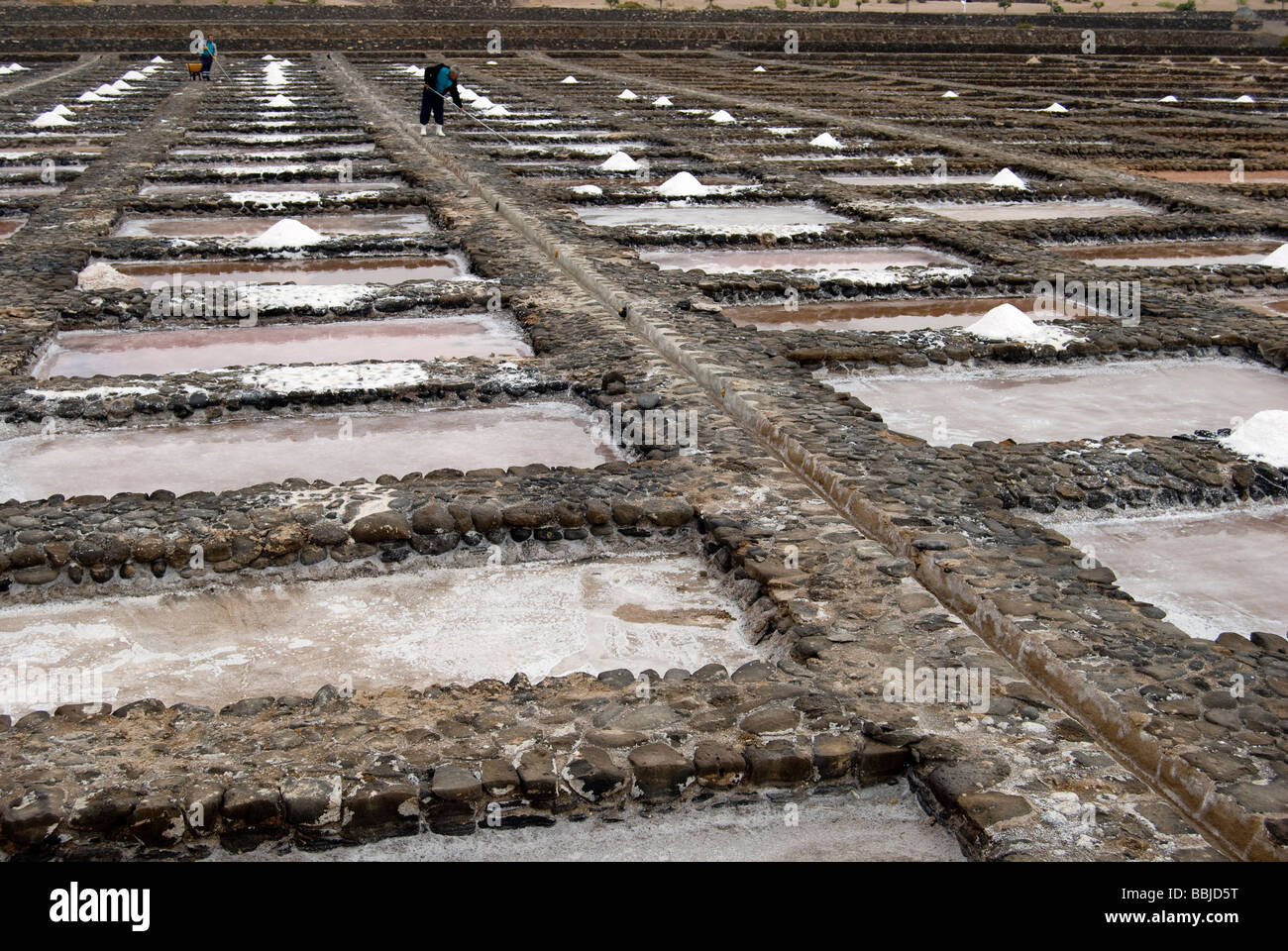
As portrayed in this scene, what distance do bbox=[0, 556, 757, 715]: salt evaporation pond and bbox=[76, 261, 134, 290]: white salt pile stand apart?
3.54 meters

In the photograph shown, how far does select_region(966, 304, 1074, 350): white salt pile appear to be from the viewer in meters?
5.41

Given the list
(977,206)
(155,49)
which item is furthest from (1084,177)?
(155,49)

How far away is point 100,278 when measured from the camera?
6258 millimetres

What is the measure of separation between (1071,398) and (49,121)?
11.2 meters

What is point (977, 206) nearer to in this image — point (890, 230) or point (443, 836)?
point (890, 230)

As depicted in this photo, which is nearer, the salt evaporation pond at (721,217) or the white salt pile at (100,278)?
the white salt pile at (100,278)

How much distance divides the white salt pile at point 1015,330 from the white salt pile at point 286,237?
3.87m

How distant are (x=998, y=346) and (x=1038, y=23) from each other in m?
27.9

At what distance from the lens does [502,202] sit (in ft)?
27.3

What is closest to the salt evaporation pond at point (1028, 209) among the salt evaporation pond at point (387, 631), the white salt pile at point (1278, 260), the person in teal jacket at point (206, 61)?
the white salt pile at point (1278, 260)

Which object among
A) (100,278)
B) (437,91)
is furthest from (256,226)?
(437,91)

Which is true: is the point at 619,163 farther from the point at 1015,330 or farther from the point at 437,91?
the point at 1015,330

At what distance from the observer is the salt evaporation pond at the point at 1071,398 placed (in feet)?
14.9

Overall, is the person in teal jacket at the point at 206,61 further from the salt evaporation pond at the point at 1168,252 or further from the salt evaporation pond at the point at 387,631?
the salt evaporation pond at the point at 387,631
